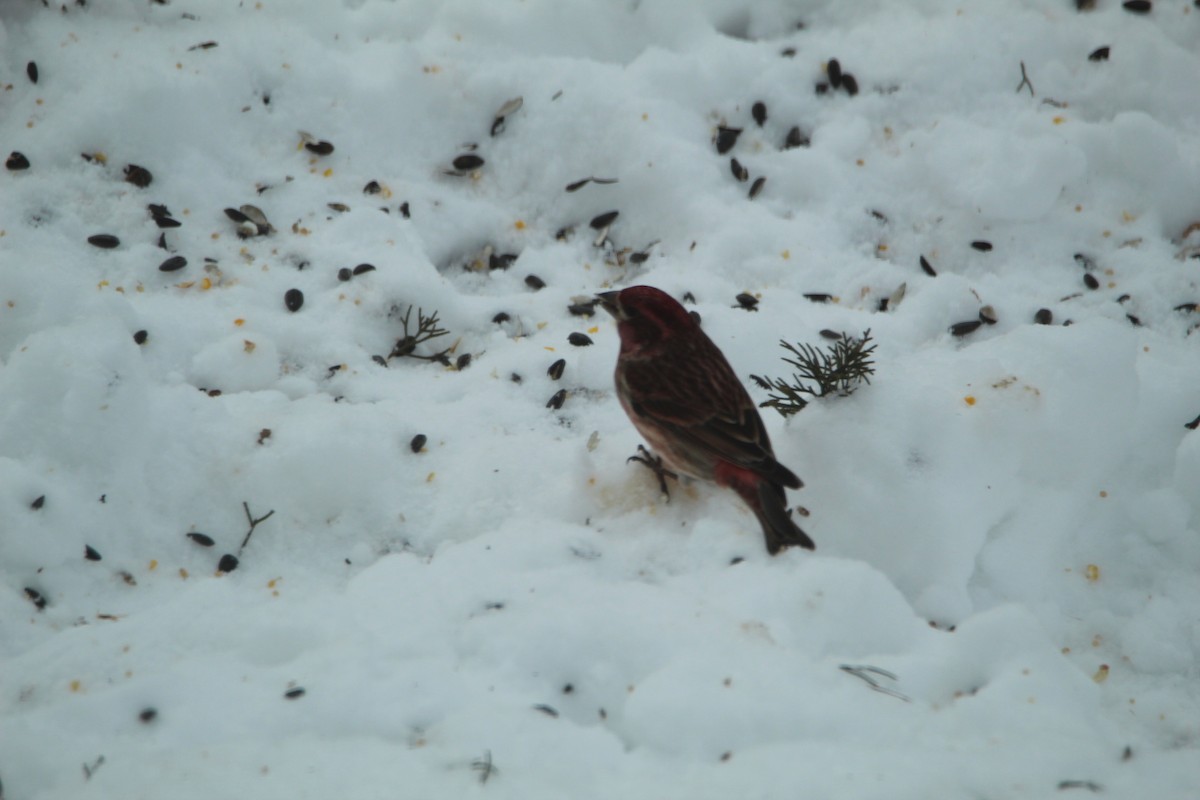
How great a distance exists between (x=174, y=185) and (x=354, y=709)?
314cm

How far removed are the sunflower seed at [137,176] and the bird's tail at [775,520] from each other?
3.33 m

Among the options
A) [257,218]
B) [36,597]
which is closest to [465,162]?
[257,218]

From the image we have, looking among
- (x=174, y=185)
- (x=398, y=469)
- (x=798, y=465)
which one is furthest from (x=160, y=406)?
(x=798, y=465)

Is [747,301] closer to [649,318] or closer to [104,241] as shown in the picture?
[649,318]

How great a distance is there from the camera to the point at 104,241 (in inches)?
179

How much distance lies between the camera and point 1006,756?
264 cm

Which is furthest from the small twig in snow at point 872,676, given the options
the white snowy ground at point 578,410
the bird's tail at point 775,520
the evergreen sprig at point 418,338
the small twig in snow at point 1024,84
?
the small twig in snow at point 1024,84

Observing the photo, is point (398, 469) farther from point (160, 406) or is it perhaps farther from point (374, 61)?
point (374, 61)

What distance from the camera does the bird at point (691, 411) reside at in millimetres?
3338

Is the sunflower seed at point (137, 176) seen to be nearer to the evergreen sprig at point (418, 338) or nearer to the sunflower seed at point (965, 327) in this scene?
the evergreen sprig at point (418, 338)

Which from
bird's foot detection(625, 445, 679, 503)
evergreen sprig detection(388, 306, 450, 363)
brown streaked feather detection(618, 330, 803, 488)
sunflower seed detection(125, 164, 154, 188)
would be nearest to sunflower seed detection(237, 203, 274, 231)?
sunflower seed detection(125, 164, 154, 188)

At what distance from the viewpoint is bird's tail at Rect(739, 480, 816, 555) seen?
327 centimetres

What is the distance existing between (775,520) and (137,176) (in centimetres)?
349

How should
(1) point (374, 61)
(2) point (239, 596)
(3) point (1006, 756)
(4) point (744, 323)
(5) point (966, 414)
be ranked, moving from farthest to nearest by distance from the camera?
(1) point (374, 61)
(4) point (744, 323)
(5) point (966, 414)
(2) point (239, 596)
(3) point (1006, 756)
